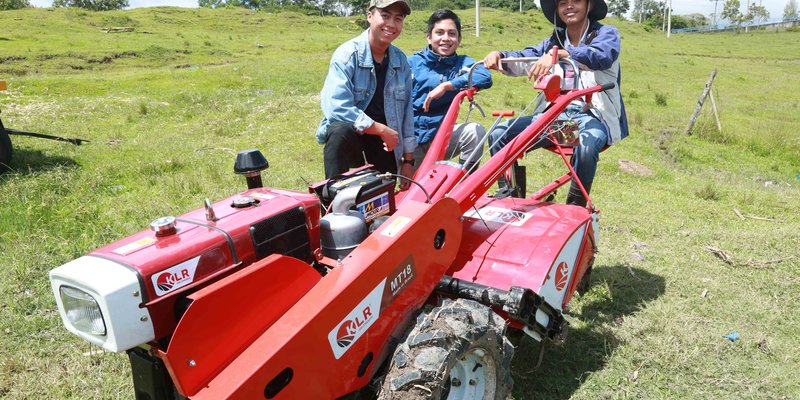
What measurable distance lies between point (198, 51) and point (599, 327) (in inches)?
1117

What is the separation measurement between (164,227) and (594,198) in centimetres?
586

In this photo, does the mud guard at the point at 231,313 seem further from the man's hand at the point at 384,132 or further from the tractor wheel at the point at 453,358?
the man's hand at the point at 384,132

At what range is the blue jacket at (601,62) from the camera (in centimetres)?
379

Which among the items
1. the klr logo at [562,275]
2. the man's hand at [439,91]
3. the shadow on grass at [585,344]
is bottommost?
the shadow on grass at [585,344]

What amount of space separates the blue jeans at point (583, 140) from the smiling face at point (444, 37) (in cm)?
116


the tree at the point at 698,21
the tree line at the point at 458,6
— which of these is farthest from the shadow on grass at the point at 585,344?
the tree at the point at 698,21

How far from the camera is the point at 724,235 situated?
18.4ft

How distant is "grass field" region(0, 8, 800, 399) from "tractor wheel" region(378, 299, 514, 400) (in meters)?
0.61

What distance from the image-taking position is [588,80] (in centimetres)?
426

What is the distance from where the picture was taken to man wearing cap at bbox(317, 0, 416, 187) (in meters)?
3.84

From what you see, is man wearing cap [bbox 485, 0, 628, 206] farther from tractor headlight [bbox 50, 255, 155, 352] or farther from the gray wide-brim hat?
tractor headlight [bbox 50, 255, 155, 352]

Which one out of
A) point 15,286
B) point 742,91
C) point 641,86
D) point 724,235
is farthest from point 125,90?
point 742,91

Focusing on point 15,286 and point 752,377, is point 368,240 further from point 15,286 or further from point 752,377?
point 15,286

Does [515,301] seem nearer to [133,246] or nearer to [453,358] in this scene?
[453,358]
